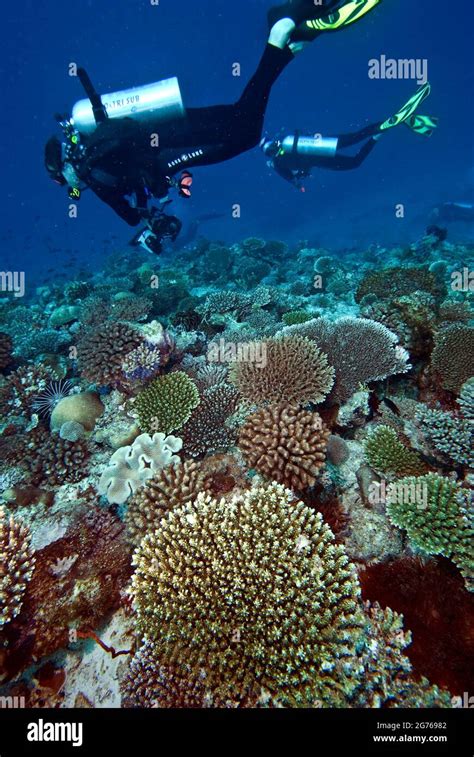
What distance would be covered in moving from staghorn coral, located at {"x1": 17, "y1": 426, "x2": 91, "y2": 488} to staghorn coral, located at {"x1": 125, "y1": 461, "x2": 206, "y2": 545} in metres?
1.43

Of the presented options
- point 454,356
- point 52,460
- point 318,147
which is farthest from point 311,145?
point 52,460

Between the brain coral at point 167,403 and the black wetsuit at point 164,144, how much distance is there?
5.93 m

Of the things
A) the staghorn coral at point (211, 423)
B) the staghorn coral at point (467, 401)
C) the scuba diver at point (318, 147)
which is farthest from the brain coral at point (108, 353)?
the scuba diver at point (318, 147)

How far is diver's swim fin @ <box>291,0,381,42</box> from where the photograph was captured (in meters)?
8.84

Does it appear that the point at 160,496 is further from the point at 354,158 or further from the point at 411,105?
the point at 354,158

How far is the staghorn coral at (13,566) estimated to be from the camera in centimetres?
310

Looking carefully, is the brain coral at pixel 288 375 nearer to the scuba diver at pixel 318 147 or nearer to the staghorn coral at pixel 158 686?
the staghorn coral at pixel 158 686

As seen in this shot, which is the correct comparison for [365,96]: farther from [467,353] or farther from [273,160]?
[467,353]

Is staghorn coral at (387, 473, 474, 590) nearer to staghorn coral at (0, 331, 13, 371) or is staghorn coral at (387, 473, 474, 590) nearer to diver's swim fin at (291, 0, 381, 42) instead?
staghorn coral at (0, 331, 13, 371)

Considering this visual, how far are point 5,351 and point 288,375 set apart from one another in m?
6.35

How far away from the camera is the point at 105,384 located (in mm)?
5555

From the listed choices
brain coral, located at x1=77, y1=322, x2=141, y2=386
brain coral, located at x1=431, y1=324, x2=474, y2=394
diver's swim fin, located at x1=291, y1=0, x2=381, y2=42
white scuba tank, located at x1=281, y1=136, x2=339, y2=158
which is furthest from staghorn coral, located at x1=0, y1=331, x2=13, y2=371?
white scuba tank, located at x1=281, y1=136, x2=339, y2=158

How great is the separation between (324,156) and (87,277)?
16546 millimetres
